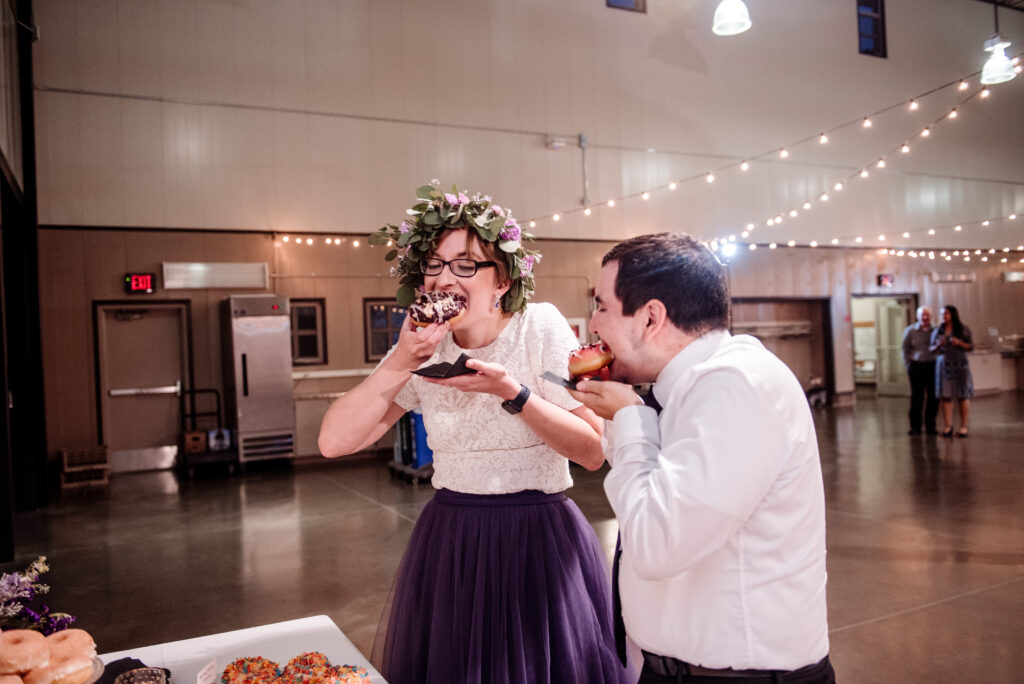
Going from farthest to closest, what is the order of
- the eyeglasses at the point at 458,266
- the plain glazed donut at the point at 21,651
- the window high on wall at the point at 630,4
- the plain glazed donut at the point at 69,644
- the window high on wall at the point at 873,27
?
the window high on wall at the point at 873,27 < the window high on wall at the point at 630,4 < the eyeglasses at the point at 458,266 < the plain glazed donut at the point at 69,644 < the plain glazed donut at the point at 21,651

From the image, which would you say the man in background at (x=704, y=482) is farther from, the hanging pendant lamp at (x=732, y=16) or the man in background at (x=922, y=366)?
the man in background at (x=922, y=366)

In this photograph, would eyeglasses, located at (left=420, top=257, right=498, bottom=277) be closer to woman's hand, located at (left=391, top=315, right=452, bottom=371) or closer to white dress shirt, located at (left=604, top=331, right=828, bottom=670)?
woman's hand, located at (left=391, top=315, right=452, bottom=371)

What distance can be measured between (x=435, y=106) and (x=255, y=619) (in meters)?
8.20

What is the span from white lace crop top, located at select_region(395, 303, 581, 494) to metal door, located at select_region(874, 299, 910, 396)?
52.3ft

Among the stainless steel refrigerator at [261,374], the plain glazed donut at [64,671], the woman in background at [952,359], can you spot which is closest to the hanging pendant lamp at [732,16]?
the woman in background at [952,359]

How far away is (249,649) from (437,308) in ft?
3.05

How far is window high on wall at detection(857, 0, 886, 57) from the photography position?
14.1 m

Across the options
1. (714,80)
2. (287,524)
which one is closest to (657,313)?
(287,524)

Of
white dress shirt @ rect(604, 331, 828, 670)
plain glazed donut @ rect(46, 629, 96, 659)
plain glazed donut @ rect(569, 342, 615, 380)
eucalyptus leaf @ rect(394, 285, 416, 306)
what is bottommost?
plain glazed donut @ rect(46, 629, 96, 659)

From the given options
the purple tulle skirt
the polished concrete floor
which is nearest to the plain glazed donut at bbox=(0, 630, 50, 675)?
the purple tulle skirt

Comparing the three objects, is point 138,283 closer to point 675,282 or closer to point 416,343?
point 416,343

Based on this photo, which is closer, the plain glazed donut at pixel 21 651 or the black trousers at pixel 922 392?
the plain glazed donut at pixel 21 651

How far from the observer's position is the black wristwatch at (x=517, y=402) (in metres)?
1.66

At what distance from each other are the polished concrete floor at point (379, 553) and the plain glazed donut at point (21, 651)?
7.91ft
